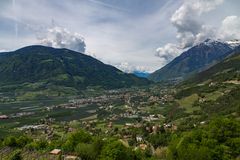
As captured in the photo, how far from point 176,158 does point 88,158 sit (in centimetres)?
2230

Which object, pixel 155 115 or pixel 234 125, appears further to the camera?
pixel 155 115

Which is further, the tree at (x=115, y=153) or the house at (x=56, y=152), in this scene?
the house at (x=56, y=152)

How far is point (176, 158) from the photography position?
266 feet

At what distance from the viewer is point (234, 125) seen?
8306 centimetres

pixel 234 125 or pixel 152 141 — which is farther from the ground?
pixel 234 125

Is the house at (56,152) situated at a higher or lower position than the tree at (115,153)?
lower

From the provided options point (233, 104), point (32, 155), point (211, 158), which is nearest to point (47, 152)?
point (32, 155)

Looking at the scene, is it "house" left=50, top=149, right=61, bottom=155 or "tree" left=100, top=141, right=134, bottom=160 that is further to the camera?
"house" left=50, top=149, right=61, bottom=155

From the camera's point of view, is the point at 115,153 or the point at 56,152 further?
the point at 56,152

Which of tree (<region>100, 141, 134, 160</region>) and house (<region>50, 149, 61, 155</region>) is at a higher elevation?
tree (<region>100, 141, 134, 160</region>)

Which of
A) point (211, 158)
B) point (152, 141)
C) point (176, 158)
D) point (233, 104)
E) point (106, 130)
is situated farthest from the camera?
point (233, 104)

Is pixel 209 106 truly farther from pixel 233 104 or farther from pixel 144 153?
pixel 144 153

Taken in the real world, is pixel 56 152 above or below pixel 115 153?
below

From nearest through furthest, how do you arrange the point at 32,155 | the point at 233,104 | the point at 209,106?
1. the point at 32,155
2. the point at 233,104
3. the point at 209,106
